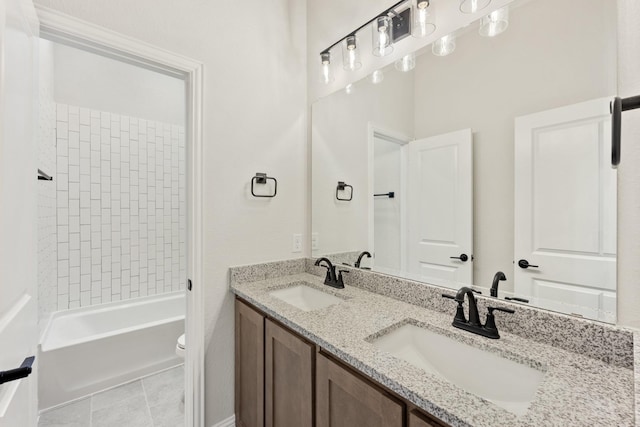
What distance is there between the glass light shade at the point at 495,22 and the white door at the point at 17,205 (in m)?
1.51

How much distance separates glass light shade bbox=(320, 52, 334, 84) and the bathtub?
230cm

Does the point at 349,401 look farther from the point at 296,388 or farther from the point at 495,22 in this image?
the point at 495,22

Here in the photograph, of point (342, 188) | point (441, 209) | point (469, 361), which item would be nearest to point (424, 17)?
point (441, 209)

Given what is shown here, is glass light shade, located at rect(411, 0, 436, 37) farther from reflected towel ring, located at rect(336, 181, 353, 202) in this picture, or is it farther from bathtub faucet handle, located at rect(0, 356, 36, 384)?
bathtub faucet handle, located at rect(0, 356, 36, 384)

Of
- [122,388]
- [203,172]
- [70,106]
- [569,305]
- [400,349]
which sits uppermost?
[70,106]

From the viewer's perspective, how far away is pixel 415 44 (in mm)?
1329

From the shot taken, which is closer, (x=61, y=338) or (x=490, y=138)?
(x=490, y=138)

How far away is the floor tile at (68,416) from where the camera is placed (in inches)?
66.1

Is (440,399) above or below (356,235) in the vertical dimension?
below

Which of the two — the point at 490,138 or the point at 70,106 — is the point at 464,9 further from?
the point at 70,106

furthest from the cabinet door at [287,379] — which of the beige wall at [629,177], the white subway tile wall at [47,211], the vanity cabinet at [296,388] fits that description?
the white subway tile wall at [47,211]

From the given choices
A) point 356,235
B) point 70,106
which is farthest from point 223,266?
point 70,106

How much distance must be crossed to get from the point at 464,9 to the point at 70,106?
10.5 feet

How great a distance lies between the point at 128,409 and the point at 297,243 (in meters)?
1.58
